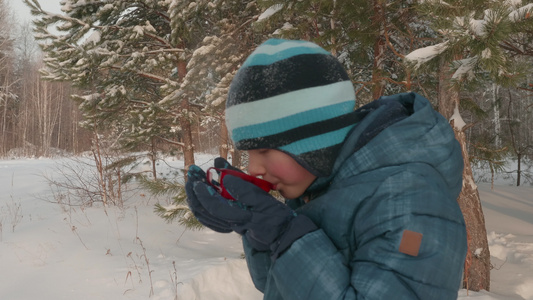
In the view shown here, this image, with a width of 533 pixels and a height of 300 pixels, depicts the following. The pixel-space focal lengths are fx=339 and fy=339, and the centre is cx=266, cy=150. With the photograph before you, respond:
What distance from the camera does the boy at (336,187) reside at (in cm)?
72

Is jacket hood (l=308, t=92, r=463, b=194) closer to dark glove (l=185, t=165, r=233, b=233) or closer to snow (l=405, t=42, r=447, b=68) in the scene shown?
dark glove (l=185, t=165, r=233, b=233)

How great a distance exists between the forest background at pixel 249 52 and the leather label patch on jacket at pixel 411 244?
4.23 feet

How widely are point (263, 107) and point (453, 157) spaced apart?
498 millimetres

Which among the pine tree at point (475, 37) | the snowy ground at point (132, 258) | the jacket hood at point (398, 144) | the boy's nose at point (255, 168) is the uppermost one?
the pine tree at point (475, 37)

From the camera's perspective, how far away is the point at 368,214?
0.77 metres

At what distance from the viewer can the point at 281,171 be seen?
906 millimetres

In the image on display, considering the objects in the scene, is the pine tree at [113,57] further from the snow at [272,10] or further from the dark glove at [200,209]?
the dark glove at [200,209]

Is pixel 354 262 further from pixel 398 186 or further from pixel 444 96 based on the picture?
pixel 444 96

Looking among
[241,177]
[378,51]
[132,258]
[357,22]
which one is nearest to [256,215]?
[241,177]

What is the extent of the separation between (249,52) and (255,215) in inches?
251

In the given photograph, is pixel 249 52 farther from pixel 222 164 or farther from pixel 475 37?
pixel 222 164

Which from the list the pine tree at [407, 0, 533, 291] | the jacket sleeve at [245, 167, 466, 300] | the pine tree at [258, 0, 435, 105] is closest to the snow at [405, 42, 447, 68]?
the pine tree at [407, 0, 533, 291]

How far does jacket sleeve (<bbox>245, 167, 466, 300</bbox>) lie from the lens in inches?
28.0

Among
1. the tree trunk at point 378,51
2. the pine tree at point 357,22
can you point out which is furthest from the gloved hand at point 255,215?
the tree trunk at point 378,51
